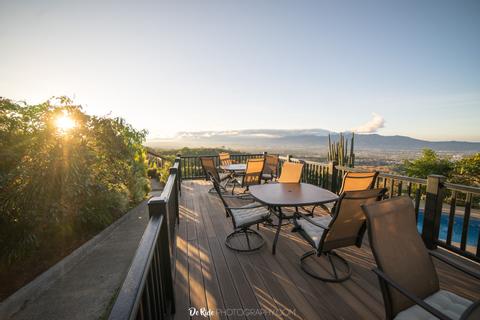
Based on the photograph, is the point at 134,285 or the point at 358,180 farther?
the point at 358,180

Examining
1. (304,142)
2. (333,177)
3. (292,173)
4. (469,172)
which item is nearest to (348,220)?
(292,173)

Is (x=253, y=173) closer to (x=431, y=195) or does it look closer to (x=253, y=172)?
(x=253, y=172)

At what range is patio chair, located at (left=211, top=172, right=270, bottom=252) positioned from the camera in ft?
9.05

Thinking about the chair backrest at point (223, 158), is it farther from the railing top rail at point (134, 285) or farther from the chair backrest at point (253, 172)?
the railing top rail at point (134, 285)

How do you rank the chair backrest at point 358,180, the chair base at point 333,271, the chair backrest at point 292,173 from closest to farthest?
1. the chair base at point 333,271
2. the chair backrest at point 358,180
3. the chair backrest at point 292,173

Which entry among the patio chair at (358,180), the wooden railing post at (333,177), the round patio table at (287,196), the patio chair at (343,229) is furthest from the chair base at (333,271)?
the wooden railing post at (333,177)

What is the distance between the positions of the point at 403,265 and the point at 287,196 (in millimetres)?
1675

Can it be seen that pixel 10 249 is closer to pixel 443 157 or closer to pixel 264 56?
pixel 264 56

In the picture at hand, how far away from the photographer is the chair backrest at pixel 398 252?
1.23 meters

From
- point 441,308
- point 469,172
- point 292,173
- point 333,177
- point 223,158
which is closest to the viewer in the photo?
point 441,308

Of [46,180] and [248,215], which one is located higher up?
[46,180]

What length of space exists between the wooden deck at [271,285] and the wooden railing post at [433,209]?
19.1 inches

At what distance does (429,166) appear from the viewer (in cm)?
1494

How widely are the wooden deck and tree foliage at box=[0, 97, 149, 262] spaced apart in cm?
236
